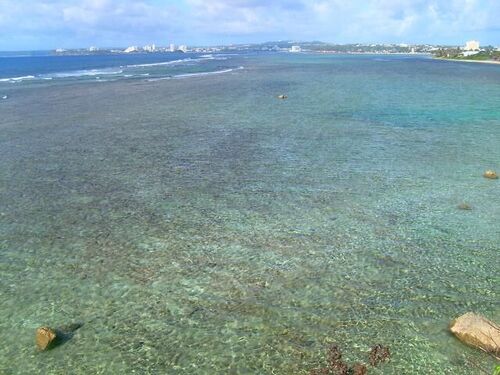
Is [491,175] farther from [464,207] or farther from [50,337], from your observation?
[50,337]

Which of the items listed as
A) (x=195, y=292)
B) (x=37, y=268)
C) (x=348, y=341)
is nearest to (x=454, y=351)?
(x=348, y=341)

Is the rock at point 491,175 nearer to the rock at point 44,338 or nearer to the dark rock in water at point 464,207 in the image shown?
the dark rock in water at point 464,207

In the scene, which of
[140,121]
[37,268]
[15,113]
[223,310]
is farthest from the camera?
[15,113]

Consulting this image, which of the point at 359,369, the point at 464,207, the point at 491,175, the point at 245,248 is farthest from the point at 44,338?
the point at 491,175

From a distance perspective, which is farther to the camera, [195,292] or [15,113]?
[15,113]

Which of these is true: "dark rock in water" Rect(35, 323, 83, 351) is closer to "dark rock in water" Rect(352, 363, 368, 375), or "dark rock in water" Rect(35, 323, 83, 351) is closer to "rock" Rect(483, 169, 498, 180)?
"dark rock in water" Rect(352, 363, 368, 375)

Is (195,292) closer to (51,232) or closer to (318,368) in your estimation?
(318,368)
